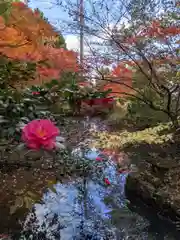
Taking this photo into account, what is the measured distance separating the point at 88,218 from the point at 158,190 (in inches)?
14.8

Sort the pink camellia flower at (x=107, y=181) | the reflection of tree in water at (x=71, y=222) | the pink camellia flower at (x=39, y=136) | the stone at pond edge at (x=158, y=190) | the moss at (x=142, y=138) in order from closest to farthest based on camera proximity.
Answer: the pink camellia flower at (x=39, y=136), the reflection of tree in water at (x=71, y=222), the stone at pond edge at (x=158, y=190), the pink camellia flower at (x=107, y=181), the moss at (x=142, y=138)

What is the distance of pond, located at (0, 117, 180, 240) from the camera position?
114 centimetres

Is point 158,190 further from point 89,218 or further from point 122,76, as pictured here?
point 122,76

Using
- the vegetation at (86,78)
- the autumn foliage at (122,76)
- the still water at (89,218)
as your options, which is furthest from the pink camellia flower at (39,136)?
the autumn foliage at (122,76)

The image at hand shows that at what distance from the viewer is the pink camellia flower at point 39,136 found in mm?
716

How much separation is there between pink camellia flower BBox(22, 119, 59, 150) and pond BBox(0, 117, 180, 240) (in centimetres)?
56

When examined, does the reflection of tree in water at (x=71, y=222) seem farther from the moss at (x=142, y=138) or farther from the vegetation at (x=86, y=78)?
the moss at (x=142, y=138)

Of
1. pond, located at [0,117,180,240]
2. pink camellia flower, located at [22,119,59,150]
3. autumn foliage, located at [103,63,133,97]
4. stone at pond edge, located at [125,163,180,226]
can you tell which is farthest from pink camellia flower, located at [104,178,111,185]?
pink camellia flower, located at [22,119,59,150]

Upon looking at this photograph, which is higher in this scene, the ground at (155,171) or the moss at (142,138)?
the moss at (142,138)

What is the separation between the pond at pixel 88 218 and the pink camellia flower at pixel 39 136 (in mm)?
557

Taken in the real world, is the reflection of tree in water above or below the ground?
below

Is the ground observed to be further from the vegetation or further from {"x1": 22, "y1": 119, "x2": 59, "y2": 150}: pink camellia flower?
{"x1": 22, "y1": 119, "x2": 59, "y2": 150}: pink camellia flower

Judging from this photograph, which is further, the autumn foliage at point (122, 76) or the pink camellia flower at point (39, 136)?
the autumn foliage at point (122, 76)

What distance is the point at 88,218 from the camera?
1.27 m
